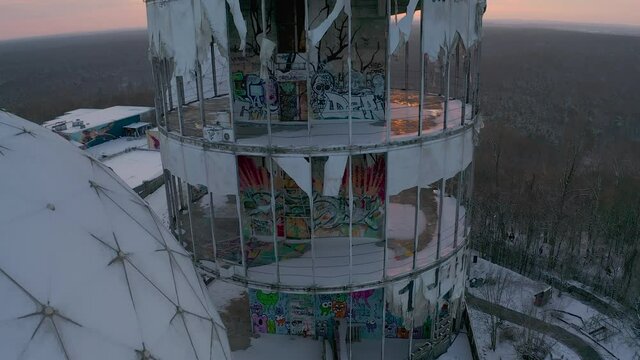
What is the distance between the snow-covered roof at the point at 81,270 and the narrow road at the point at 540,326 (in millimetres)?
17893

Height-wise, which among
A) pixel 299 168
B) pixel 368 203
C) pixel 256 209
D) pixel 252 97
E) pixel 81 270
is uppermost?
pixel 252 97

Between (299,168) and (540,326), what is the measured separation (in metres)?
17.5

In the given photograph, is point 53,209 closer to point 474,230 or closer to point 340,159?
point 340,159

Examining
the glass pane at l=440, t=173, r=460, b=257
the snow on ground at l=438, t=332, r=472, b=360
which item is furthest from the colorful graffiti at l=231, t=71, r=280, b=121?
the snow on ground at l=438, t=332, r=472, b=360

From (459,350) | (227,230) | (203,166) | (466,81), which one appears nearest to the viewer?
(203,166)

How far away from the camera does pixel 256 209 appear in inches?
784

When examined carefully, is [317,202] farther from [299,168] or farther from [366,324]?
[366,324]

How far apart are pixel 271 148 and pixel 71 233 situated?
22.3 ft

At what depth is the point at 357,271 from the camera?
17328mm

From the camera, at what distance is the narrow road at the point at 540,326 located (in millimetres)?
23438

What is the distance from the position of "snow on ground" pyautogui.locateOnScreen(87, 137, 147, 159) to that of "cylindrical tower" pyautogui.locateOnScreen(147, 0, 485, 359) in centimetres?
3899

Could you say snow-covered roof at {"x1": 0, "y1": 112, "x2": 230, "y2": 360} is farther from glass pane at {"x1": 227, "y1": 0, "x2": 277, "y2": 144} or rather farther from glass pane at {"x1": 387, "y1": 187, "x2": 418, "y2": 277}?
glass pane at {"x1": 227, "y1": 0, "x2": 277, "y2": 144}

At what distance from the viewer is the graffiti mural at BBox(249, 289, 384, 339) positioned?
767 inches

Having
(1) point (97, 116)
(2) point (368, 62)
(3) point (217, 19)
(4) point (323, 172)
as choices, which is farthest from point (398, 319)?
(1) point (97, 116)
